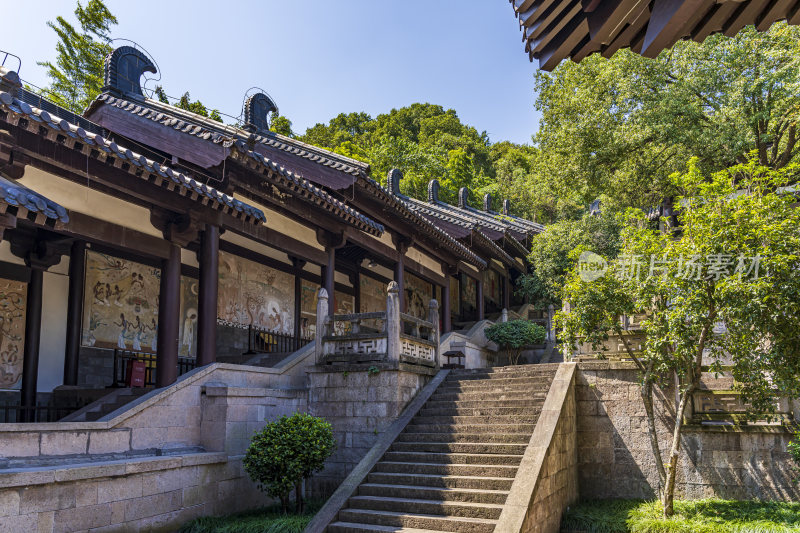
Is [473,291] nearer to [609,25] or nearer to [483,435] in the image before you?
[483,435]

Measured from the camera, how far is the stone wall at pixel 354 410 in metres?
9.91

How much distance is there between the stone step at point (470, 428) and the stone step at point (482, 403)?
1.88 ft

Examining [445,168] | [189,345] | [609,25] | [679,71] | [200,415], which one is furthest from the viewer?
[445,168]

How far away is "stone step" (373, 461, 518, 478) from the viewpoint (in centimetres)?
814

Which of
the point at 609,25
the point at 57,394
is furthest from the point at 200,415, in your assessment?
the point at 609,25

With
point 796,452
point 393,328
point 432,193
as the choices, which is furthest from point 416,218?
point 432,193

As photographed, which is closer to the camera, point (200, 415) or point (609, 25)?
point (609, 25)

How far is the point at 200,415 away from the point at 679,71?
45.9ft

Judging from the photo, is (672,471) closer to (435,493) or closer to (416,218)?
(435,493)

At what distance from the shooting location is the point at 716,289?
732 cm

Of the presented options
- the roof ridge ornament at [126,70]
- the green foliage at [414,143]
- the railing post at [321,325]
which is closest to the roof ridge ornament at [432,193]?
the green foliage at [414,143]

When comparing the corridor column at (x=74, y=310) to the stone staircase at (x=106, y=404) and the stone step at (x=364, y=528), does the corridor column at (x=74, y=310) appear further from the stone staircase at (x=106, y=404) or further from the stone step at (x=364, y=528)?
the stone step at (x=364, y=528)

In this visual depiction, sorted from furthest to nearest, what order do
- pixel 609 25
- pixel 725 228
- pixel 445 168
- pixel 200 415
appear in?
pixel 445 168 < pixel 200 415 < pixel 725 228 < pixel 609 25

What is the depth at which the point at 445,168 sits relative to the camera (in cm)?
3981
